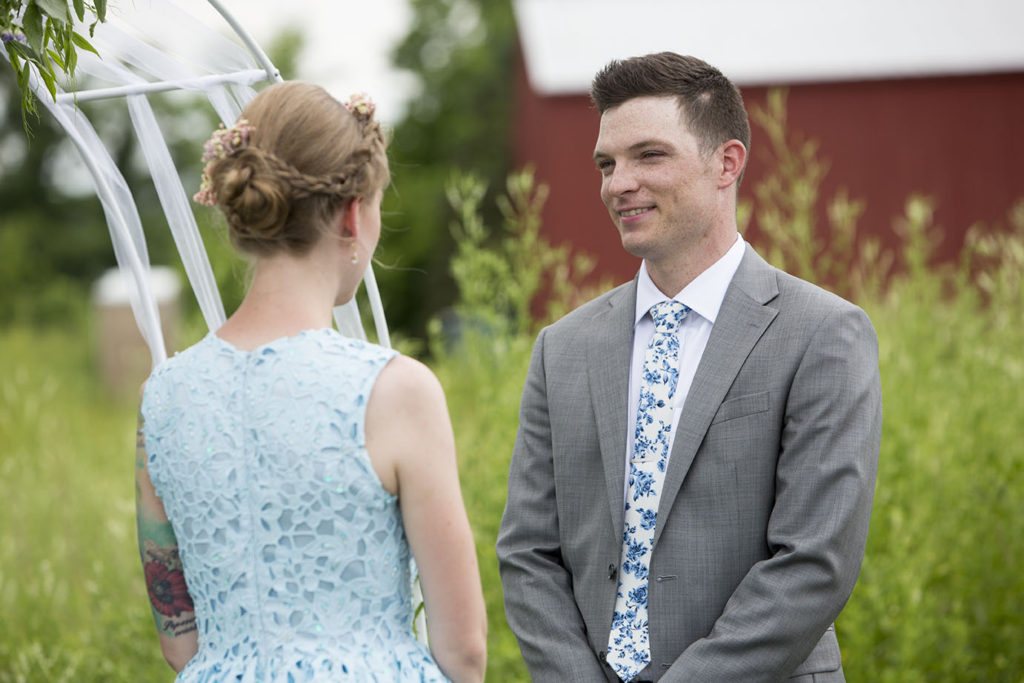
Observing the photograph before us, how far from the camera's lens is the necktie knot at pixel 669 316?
2.28 m

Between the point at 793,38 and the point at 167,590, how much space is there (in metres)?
11.5

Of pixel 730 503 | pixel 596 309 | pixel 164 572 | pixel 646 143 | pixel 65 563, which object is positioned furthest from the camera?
pixel 65 563

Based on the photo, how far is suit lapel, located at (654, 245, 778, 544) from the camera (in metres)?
2.13

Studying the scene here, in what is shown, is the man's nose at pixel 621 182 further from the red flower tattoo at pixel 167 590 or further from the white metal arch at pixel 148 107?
the red flower tattoo at pixel 167 590

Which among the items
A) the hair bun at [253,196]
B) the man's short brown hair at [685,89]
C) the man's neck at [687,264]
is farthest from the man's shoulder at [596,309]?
the hair bun at [253,196]

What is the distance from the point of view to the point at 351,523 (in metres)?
1.76

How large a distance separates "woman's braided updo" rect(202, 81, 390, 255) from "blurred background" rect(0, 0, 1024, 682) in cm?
18

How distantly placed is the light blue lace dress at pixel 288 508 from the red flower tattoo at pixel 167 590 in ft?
0.51

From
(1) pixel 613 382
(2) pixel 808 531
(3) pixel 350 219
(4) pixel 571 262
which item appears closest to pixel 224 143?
(3) pixel 350 219

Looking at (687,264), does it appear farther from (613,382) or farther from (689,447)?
(689,447)

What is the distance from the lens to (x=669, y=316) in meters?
2.28

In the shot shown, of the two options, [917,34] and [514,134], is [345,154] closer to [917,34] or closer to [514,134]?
[917,34]

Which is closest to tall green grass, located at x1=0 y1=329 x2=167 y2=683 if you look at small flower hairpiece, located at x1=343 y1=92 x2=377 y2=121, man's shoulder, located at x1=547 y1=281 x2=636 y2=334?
man's shoulder, located at x1=547 y1=281 x2=636 y2=334

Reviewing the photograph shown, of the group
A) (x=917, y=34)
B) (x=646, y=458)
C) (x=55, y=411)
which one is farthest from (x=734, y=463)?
(x=917, y=34)
